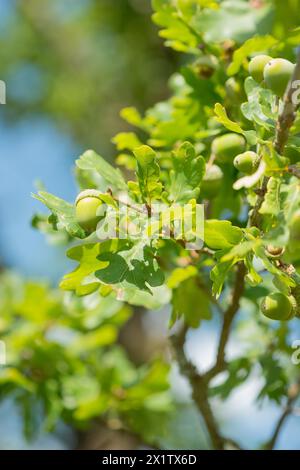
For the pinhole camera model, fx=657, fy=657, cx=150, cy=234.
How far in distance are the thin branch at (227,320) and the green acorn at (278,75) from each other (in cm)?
29

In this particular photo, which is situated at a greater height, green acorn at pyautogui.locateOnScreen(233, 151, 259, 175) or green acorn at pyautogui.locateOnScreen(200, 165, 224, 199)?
green acorn at pyautogui.locateOnScreen(200, 165, 224, 199)

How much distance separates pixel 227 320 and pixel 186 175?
34 centimetres

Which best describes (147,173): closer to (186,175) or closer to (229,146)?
(186,175)

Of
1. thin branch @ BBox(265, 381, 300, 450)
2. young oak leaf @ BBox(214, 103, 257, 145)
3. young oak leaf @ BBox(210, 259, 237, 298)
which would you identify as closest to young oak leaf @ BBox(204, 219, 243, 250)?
young oak leaf @ BBox(210, 259, 237, 298)

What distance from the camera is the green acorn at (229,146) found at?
1017 mm

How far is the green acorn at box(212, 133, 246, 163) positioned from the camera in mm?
1017

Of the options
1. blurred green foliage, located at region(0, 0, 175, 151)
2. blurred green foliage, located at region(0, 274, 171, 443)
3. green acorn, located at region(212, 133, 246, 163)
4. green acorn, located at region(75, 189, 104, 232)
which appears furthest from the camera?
blurred green foliage, located at region(0, 0, 175, 151)

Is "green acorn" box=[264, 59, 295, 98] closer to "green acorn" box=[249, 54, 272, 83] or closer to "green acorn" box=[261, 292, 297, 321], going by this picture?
"green acorn" box=[249, 54, 272, 83]

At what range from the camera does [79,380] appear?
1.59 m

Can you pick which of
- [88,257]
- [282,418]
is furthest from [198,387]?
[88,257]

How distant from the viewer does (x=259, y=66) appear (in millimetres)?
915

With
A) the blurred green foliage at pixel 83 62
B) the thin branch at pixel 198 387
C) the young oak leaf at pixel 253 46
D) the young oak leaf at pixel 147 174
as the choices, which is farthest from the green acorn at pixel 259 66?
the blurred green foliage at pixel 83 62

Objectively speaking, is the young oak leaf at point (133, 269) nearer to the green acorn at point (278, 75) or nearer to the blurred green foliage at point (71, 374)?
the green acorn at point (278, 75)

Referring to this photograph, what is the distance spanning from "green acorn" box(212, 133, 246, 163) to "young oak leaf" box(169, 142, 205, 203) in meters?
0.09
